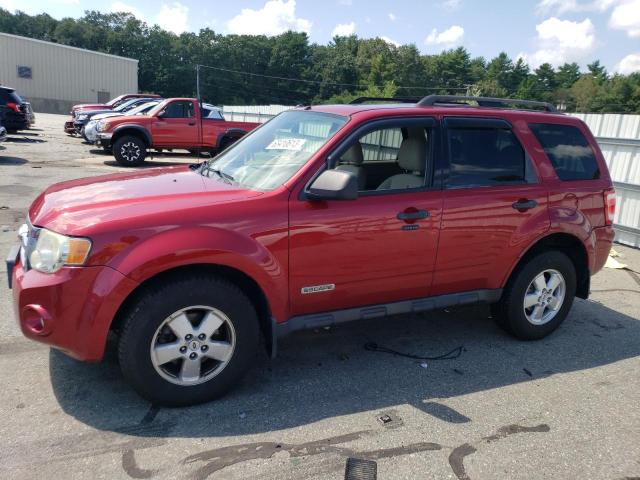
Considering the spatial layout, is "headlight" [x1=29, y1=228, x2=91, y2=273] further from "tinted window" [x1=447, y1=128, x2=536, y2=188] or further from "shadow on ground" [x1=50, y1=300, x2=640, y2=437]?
"tinted window" [x1=447, y1=128, x2=536, y2=188]

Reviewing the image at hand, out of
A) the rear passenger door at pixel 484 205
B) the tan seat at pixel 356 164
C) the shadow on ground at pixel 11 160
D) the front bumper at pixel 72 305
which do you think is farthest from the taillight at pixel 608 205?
the shadow on ground at pixel 11 160

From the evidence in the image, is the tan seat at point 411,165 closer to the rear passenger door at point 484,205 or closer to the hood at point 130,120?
the rear passenger door at point 484,205

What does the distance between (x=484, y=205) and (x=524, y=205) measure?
402mm

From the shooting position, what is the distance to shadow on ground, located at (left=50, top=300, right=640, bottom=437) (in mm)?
3107

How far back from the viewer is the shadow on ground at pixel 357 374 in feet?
10.2

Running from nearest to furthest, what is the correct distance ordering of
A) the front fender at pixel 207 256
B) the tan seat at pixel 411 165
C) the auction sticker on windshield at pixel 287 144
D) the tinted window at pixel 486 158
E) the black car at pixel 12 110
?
the front fender at pixel 207 256 → the auction sticker on windshield at pixel 287 144 → the tan seat at pixel 411 165 → the tinted window at pixel 486 158 → the black car at pixel 12 110

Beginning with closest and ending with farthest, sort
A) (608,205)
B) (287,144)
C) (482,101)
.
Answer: (287,144) → (482,101) → (608,205)

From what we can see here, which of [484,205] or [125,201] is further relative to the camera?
[484,205]

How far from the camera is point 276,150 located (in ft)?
12.5

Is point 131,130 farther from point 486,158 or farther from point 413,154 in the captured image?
point 486,158

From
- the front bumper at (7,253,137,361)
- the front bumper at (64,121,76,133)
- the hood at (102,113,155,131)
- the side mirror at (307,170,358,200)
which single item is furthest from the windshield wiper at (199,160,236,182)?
the front bumper at (64,121,76,133)

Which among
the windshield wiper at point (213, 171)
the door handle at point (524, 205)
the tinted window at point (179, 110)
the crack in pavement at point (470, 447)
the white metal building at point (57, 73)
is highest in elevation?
the white metal building at point (57, 73)

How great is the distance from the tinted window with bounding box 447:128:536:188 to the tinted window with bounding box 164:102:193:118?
1245 cm

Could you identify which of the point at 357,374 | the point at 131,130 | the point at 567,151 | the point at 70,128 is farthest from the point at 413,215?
the point at 70,128
